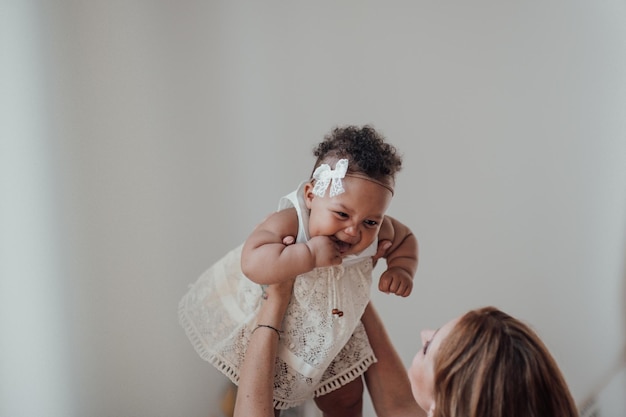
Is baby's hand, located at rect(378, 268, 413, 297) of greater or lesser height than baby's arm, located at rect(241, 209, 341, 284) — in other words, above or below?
below

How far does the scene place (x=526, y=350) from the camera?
3.00ft

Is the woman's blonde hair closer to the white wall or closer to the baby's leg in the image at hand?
the baby's leg

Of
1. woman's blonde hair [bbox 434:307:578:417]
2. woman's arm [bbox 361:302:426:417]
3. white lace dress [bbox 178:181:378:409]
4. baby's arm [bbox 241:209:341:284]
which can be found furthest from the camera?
woman's arm [bbox 361:302:426:417]

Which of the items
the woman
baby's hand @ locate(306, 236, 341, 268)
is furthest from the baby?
the woman

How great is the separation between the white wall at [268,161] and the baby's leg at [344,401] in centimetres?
31

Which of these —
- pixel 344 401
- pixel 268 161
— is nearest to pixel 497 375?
pixel 344 401

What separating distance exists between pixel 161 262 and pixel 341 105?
660mm

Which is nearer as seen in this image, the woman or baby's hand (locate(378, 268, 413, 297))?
the woman

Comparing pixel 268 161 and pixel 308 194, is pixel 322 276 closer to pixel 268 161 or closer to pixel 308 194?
pixel 308 194

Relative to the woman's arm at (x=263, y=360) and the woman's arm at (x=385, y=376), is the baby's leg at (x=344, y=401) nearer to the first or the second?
the woman's arm at (x=385, y=376)

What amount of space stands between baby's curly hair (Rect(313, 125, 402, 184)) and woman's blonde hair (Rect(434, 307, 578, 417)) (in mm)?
326

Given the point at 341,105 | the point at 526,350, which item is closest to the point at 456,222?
the point at 341,105

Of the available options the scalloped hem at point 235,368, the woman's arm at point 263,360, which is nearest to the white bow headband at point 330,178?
the woman's arm at point 263,360

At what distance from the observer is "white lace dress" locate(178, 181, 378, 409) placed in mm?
1236
